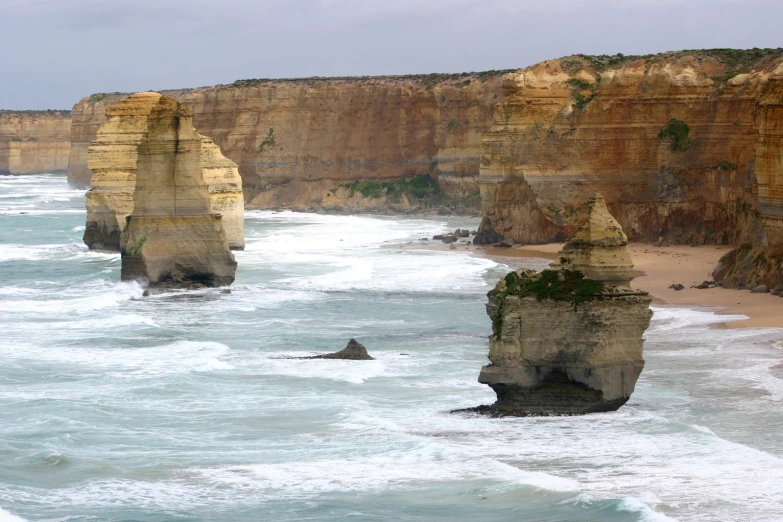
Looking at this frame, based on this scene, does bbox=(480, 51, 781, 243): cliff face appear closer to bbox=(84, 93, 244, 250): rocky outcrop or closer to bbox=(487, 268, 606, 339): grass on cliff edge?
bbox=(84, 93, 244, 250): rocky outcrop

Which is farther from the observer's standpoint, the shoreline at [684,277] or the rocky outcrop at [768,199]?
the rocky outcrop at [768,199]

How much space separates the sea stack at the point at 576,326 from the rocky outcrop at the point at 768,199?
46.0ft

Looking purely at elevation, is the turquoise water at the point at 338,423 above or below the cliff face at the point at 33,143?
below

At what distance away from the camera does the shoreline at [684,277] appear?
27719mm

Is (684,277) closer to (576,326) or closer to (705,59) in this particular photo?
(705,59)

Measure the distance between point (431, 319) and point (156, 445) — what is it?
524 inches

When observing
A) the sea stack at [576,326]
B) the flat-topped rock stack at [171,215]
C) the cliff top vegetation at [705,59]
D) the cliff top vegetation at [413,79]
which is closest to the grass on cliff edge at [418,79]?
the cliff top vegetation at [413,79]

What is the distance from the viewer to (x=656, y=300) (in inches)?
1242

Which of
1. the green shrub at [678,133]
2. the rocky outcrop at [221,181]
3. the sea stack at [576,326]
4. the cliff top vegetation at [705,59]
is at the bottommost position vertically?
the sea stack at [576,326]

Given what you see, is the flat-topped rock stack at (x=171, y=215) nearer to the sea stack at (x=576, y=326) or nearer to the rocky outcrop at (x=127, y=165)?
the rocky outcrop at (x=127, y=165)

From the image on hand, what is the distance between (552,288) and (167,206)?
17.8m

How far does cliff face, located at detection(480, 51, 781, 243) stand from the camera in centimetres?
4397

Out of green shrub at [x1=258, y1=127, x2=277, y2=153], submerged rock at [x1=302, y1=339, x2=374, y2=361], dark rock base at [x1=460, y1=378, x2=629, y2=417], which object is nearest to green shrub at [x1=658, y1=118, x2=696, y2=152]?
submerged rock at [x1=302, y1=339, x2=374, y2=361]

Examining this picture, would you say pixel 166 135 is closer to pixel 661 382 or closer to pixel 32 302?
pixel 32 302
